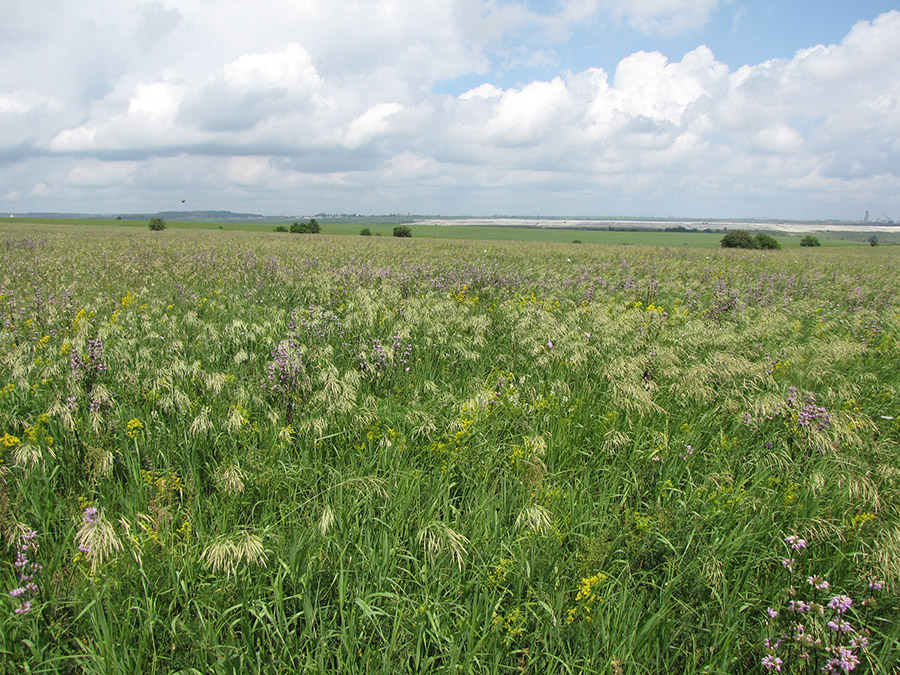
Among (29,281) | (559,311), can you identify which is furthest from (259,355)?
(29,281)

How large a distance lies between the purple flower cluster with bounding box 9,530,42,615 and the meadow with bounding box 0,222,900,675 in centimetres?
2

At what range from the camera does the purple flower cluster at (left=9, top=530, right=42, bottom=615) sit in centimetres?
198

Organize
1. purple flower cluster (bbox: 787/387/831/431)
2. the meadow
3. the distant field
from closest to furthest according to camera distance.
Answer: the meadow
purple flower cluster (bbox: 787/387/831/431)
the distant field

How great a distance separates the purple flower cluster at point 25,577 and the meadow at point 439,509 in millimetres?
18

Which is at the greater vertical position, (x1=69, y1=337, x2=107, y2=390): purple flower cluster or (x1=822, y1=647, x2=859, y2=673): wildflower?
(x1=69, y1=337, x2=107, y2=390): purple flower cluster

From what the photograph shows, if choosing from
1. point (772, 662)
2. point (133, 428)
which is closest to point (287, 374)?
point (133, 428)

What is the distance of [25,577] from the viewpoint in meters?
2.03

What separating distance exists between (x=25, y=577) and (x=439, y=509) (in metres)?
2.15

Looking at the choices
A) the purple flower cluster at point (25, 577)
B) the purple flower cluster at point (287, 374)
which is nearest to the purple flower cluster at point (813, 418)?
the purple flower cluster at point (287, 374)

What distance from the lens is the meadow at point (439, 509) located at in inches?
83.4

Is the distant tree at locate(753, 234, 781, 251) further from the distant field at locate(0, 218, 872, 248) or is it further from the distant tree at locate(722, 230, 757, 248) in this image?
the distant field at locate(0, 218, 872, 248)

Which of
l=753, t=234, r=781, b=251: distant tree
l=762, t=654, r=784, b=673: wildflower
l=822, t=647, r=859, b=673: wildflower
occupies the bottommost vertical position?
l=762, t=654, r=784, b=673: wildflower

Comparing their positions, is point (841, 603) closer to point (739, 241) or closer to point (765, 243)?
point (765, 243)

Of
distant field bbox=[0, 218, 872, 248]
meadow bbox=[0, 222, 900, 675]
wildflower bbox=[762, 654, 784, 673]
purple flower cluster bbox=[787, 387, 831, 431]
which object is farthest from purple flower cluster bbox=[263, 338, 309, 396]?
distant field bbox=[0, 218, 872, 248]
